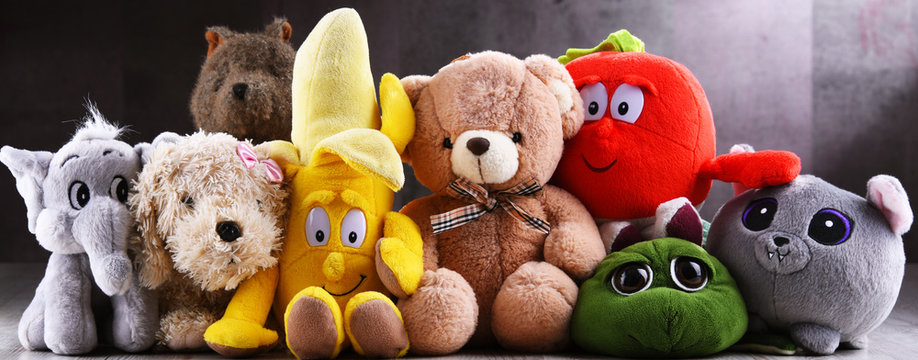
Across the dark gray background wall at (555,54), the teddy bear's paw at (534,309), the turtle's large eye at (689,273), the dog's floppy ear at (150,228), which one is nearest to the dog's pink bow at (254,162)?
the dog's floppy ear at (150,228)

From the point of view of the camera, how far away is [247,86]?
52.3 inches

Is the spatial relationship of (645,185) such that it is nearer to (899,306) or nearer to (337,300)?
(337,300)

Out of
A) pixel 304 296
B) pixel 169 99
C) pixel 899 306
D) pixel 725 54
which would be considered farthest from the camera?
pixel 725 54

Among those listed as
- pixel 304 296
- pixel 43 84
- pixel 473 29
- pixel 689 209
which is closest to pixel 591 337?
pixel 689 209

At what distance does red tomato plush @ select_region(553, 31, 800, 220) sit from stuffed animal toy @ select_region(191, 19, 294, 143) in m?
0.51

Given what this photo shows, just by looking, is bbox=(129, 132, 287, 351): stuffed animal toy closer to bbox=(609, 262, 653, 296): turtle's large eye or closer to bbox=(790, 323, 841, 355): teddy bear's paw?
bbox=(609, 262, 653, 296): turtle's large eye

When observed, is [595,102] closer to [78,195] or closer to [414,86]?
[414,86]

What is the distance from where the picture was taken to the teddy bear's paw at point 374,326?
38.9 inches

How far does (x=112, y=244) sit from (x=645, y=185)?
0.79 metres

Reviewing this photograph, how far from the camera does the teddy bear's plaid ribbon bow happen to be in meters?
1.14

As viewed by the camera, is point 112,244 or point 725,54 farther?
point 725,54

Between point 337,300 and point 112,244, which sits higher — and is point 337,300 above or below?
below

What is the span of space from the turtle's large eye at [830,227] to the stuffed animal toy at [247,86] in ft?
2.87

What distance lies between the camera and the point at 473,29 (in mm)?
2662
